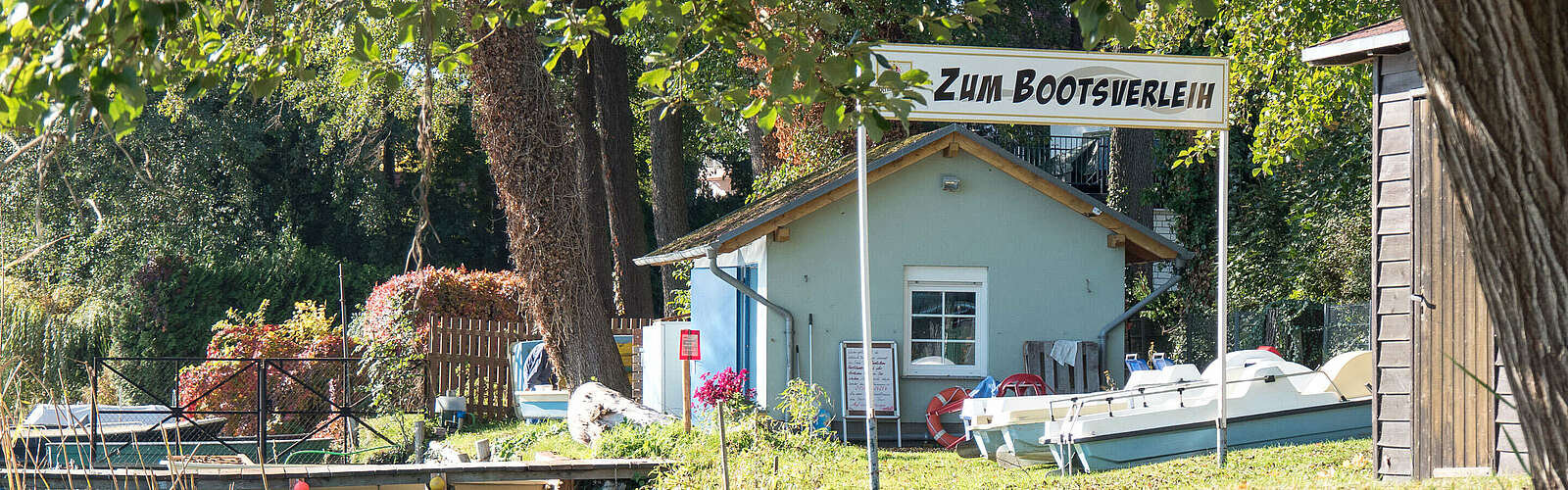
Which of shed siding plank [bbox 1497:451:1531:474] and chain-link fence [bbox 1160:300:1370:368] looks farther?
chain-link fence [bbox 1160:300:1370:368]

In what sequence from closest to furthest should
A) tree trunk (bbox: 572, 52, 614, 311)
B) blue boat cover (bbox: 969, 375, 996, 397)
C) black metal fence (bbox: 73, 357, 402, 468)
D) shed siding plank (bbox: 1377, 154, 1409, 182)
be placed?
shed siding plank (bbox: 1377, 154, 1409, 182), blue boat cover (bbox: 969, 375, 996, 397), black metal fence (bbox: 73, 357, 402, 468), tree trunk (bbox: 572, 52, 614, 311)

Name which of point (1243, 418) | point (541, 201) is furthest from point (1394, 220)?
point (541, 201)

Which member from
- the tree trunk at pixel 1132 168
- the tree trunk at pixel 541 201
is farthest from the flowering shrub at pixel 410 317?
the tree trunk at pixel 1132 168

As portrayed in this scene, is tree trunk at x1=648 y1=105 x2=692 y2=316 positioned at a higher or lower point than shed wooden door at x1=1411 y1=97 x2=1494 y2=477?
higher

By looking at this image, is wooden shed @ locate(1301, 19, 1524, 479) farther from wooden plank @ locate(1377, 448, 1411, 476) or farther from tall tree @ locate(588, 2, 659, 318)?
tall tree @ locate(588, 2, 659, 318)

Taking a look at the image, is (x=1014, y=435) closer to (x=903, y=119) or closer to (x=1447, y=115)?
(x=903, y=119)

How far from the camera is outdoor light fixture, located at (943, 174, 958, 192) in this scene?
15.1m

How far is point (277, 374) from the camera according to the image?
21625mm

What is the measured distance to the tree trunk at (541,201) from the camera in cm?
1559

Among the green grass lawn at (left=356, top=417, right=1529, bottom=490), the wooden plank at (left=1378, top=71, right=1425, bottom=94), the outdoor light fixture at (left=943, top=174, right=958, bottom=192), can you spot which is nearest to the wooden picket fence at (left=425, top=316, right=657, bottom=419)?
the outdoor light fixture at (left=943, top=174, right=958, bottom=192)

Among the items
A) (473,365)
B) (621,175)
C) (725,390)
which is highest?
(621,175)

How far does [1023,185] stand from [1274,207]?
296 inches

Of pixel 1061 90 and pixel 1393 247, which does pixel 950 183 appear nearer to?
pixel 1061 90

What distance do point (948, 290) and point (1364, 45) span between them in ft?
24.4
